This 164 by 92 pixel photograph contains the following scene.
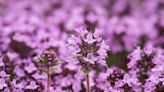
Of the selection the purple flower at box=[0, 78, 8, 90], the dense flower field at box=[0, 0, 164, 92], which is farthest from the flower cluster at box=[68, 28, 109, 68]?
the purple flower at box=[0, 78, 8, 90]

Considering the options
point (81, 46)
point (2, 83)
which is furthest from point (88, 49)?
point (2, 83)

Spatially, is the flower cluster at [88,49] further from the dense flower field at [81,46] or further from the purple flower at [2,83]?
the purple flower at [2,83]

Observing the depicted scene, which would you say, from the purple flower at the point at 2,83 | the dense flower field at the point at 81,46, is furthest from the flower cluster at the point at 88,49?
the purple flower at the point at 2,83

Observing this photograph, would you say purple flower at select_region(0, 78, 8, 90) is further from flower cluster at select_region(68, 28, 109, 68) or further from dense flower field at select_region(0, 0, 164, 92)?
flower cluster at select_region(68, 28, 109, 68)

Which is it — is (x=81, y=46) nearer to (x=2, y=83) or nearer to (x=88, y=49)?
(x=88, y=49)

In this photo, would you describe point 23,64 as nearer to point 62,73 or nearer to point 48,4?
point 62,73

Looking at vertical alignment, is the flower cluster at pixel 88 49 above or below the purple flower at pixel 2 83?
above

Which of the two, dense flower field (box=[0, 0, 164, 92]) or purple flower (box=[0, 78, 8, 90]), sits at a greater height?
dense flower field (box=[0, 0, 164, 92])

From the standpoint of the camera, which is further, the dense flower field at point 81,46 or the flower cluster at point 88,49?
the dense flower field at point 81,46
